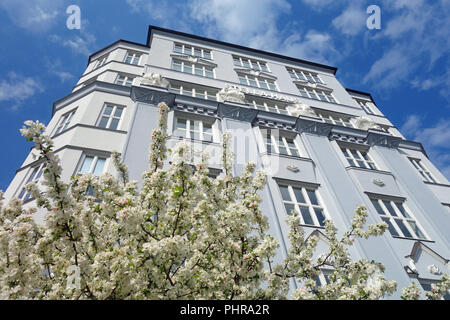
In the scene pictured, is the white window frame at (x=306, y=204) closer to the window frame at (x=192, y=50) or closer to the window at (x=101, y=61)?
the window frame at (x=192, y=50)

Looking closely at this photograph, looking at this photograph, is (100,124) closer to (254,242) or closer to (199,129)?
(199,129)

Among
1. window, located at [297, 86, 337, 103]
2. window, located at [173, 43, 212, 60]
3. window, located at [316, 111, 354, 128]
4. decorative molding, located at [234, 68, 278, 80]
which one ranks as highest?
window, located at [173, 43, 212, 60]

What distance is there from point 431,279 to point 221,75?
17297 mm

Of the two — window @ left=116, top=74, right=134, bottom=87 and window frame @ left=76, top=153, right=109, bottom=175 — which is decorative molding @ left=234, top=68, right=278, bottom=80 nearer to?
window @ left=116, top=74, right=134, bottom=87

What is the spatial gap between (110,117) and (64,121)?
9.84ft

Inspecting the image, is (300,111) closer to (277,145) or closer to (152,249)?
(277,145)

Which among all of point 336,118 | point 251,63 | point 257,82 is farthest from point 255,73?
point 336,118

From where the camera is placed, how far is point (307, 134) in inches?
619

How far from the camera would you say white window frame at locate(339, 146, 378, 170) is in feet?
49.8

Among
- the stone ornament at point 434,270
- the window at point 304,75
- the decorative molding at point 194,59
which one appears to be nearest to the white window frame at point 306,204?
the stone ornament at point 434,270

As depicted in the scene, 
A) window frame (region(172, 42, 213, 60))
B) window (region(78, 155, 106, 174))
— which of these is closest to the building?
window (region(78, 155, 106, 174))

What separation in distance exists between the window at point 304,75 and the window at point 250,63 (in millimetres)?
2740

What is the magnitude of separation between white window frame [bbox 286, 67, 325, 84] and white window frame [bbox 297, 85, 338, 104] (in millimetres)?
1787
